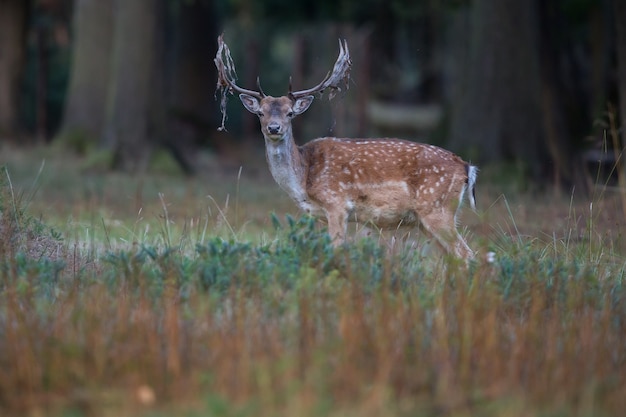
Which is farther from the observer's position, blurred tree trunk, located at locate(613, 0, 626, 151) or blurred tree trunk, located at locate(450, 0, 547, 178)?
blurred tree trunk, located at locate(450, 0, 547, 178)

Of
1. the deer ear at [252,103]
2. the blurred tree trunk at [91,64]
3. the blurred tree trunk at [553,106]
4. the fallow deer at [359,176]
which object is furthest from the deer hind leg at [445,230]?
the blurred tree trunk at [91,64]

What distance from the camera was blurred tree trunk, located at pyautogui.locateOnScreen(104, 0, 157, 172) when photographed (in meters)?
17.8

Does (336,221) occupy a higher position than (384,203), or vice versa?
(384,203)

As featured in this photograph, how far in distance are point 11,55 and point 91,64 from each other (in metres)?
2.27

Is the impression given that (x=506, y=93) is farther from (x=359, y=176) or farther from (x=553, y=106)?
(x=359, y=176)

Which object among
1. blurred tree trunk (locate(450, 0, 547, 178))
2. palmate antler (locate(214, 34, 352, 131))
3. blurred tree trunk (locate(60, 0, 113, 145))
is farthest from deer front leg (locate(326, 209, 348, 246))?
blurred tree trunk (locate(60, 0, 113, 145))

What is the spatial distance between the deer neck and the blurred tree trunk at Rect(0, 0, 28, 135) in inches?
594

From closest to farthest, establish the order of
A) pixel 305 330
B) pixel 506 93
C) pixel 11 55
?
pixel 305 330 → pixel 506 93 → pixel 11 55

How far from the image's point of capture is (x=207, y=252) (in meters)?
7.18

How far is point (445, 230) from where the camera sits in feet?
30.6

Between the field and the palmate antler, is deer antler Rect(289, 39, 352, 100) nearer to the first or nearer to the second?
the palmate antler

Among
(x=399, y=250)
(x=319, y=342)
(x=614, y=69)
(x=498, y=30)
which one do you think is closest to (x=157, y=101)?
(x=498, y=30)

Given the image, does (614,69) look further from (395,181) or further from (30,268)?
(30,268)

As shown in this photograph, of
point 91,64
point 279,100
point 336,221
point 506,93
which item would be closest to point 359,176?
point 336,221
